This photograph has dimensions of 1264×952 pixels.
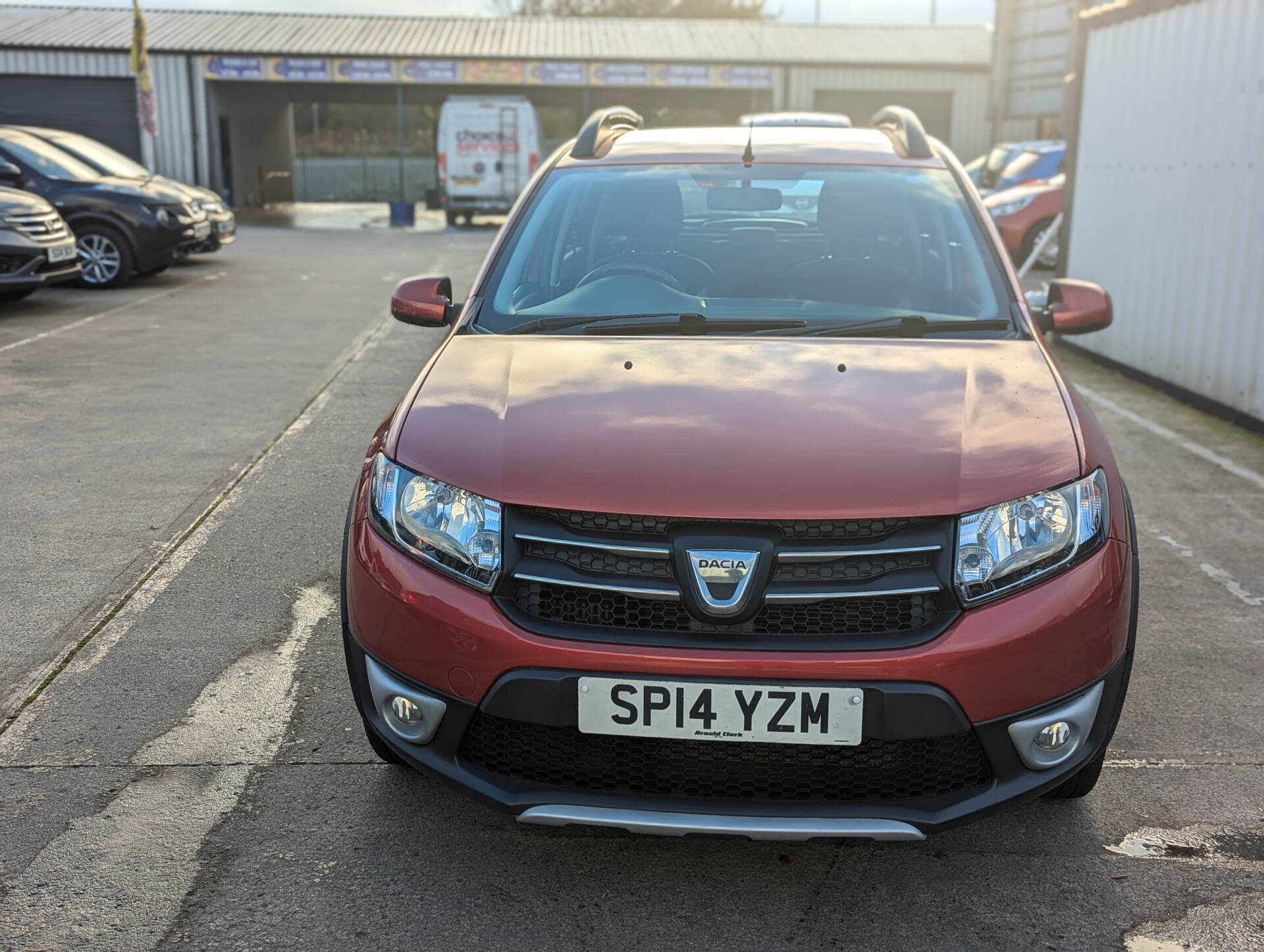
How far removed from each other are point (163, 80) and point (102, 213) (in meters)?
19.6

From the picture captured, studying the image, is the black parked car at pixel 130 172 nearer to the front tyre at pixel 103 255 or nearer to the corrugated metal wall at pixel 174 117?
the front tyre at pixel 103 255

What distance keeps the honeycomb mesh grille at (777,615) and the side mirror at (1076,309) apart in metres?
1.70

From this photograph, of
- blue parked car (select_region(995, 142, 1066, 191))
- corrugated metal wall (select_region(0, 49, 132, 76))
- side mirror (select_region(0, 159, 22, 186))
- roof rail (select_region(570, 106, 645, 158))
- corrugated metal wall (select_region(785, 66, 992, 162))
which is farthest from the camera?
corrugated metal wall (select_region(785, 66, 992, 162))

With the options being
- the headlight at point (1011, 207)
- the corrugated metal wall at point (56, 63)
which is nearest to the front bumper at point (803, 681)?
the headlight at point (1011, 207)

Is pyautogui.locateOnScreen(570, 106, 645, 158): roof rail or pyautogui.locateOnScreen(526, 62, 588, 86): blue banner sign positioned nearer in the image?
pyautogui.locateOnScreen(570, 106, 645, 158): roof rail

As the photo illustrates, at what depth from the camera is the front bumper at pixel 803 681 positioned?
7.68 ft

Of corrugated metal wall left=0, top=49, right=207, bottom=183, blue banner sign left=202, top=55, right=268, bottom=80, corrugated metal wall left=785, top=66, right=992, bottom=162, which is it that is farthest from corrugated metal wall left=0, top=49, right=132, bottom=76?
corrugated metal wall left=785, top=66, right=992, bottom=162

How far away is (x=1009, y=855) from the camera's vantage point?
9.15 ft

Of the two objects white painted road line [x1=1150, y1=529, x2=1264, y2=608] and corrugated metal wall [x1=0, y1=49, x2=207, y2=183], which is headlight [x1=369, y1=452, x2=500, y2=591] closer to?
white painted road line [x1=1150, y1=529, x2=1264, y2=608]

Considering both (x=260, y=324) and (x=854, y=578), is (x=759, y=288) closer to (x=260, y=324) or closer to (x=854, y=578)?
(x=854, y=578)

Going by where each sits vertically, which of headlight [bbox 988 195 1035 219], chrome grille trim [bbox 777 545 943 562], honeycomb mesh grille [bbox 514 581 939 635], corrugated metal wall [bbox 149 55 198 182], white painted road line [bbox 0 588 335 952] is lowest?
white painted road line [bbox 0 588 335 952]

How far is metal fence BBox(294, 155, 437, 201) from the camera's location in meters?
39.9

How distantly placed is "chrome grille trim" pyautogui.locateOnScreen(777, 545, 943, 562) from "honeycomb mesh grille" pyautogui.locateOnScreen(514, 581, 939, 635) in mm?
83

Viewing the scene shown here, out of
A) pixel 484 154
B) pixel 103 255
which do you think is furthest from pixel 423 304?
pixel 484 154
